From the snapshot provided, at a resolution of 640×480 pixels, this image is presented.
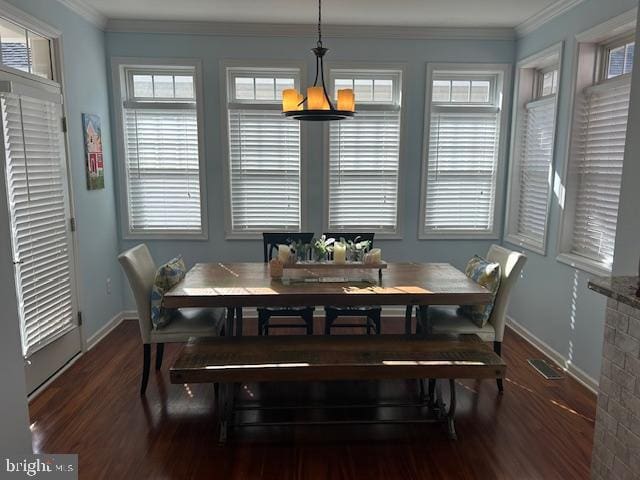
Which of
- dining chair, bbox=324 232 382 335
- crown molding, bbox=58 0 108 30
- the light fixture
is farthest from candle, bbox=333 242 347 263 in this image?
crown molding, bbox=58 0 108 30

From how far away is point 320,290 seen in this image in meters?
2.90

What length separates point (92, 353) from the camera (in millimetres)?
3840

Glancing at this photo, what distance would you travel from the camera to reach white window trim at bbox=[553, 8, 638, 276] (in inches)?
122

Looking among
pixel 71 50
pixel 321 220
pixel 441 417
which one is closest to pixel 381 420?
pixel 441 417

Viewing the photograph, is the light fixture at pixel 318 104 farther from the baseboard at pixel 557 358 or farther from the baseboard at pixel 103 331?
the baseboard at pixel 103 331

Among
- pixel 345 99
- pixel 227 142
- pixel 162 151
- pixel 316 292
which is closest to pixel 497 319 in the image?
pixel 316 292

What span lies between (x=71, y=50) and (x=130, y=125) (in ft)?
3.03

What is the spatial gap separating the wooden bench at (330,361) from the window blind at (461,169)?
6.83 feet

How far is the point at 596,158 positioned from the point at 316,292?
2.33 meters

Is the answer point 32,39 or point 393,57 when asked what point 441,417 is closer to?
point 393,57

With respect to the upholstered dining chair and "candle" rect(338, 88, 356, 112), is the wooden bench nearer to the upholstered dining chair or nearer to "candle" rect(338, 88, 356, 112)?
the upholstered dining chair

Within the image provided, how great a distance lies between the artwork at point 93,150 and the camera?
3865 mm

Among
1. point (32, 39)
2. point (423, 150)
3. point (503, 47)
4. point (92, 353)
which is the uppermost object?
point (503, 47)

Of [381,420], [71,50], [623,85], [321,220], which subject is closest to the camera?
[381,420]
